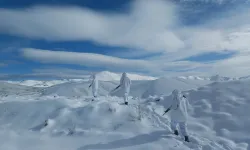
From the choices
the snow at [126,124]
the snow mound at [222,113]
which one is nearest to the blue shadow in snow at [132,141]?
the snow at [126,124]

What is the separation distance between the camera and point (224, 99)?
19.0 meters

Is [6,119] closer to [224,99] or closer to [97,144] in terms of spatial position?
[97,144]

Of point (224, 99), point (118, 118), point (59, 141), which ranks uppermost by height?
point (224, 99)

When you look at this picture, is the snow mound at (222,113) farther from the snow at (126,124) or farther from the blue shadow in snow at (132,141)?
the blue shadow in snow at (132,141)

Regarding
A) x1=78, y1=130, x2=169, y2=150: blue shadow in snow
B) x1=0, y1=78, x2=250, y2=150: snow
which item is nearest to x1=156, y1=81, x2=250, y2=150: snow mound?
x1=0, y1=78, x2=250, y2=150: snow

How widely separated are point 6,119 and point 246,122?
16.5 metres

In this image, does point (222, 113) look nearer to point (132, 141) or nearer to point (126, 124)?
point (126, 124)

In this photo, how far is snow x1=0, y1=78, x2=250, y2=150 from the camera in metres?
13.8

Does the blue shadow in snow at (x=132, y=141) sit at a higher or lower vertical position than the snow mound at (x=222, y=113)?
lower

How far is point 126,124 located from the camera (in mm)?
16062

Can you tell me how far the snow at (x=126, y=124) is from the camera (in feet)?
45.3

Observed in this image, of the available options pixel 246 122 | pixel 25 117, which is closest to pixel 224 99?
pixel 246 122

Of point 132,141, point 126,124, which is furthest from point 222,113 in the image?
point 132,141

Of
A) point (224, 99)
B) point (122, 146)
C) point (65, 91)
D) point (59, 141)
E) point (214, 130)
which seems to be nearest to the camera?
point (122, 146)
